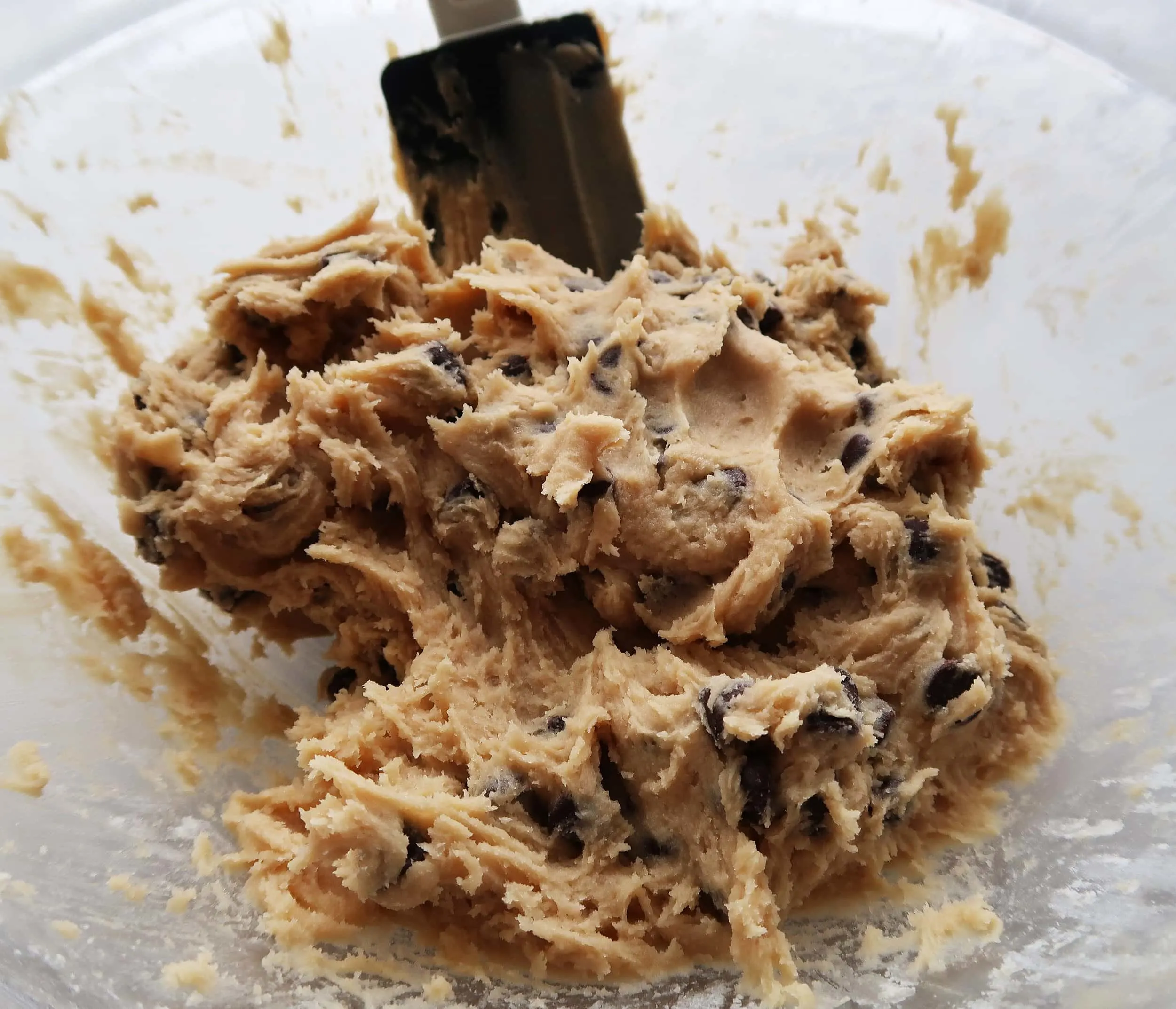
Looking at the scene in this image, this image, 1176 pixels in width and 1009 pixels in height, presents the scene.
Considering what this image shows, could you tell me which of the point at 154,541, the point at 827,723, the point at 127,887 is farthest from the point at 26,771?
the point at 827,723

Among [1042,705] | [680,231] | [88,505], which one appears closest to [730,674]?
[1042,705]

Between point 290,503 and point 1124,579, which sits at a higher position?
point 290,503

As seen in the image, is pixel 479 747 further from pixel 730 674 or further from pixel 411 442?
pixel 411 442

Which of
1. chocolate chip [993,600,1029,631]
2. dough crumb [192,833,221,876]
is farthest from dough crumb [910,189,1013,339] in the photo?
dough crumb [192,833,221,876]

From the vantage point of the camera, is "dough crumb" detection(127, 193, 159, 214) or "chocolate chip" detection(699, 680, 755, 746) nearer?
"chocolate chip" detection(699, 680, 755, 746)

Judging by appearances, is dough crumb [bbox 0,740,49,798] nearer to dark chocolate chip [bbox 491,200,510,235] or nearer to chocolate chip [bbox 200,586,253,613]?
chocolate chip [bbox 200,586,253,613]

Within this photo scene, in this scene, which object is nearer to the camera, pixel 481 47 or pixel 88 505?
pixel 88 505

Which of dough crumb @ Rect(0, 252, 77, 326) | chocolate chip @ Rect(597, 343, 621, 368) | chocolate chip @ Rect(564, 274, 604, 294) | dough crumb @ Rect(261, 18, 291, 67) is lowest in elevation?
chocolate chip @ Rect(597, 343, 621, 368)
